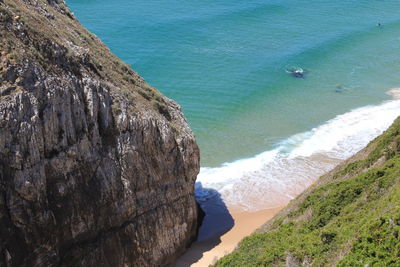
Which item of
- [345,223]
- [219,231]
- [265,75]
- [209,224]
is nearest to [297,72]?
[265,75]

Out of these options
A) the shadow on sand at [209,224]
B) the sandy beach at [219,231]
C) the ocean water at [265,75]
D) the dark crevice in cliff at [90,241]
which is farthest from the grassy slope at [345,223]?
the ocean water at [265,75]

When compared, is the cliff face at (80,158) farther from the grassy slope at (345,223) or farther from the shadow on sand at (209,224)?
A: the grassy slope at (345,223)

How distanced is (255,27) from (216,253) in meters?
38.4

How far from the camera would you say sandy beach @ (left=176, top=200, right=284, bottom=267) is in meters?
24.9

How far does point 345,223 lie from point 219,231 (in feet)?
34.1

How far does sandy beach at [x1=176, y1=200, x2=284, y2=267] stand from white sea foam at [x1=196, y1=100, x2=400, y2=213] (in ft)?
2.88

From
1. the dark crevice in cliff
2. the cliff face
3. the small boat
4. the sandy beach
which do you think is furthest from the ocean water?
the dark crevice in cliff

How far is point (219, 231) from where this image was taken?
27.6 meters

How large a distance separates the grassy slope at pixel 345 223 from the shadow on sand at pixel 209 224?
395cm

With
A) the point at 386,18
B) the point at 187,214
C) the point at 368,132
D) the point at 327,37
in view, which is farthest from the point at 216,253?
the point at 386,18

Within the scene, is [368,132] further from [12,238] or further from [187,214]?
[12,238]

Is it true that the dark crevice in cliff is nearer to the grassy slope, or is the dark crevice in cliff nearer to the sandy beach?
the sandy beach

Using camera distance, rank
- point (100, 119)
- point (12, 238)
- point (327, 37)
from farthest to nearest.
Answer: point (327, 37) → point (100, 119) → point (12, 238)

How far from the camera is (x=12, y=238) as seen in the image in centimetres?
1794
